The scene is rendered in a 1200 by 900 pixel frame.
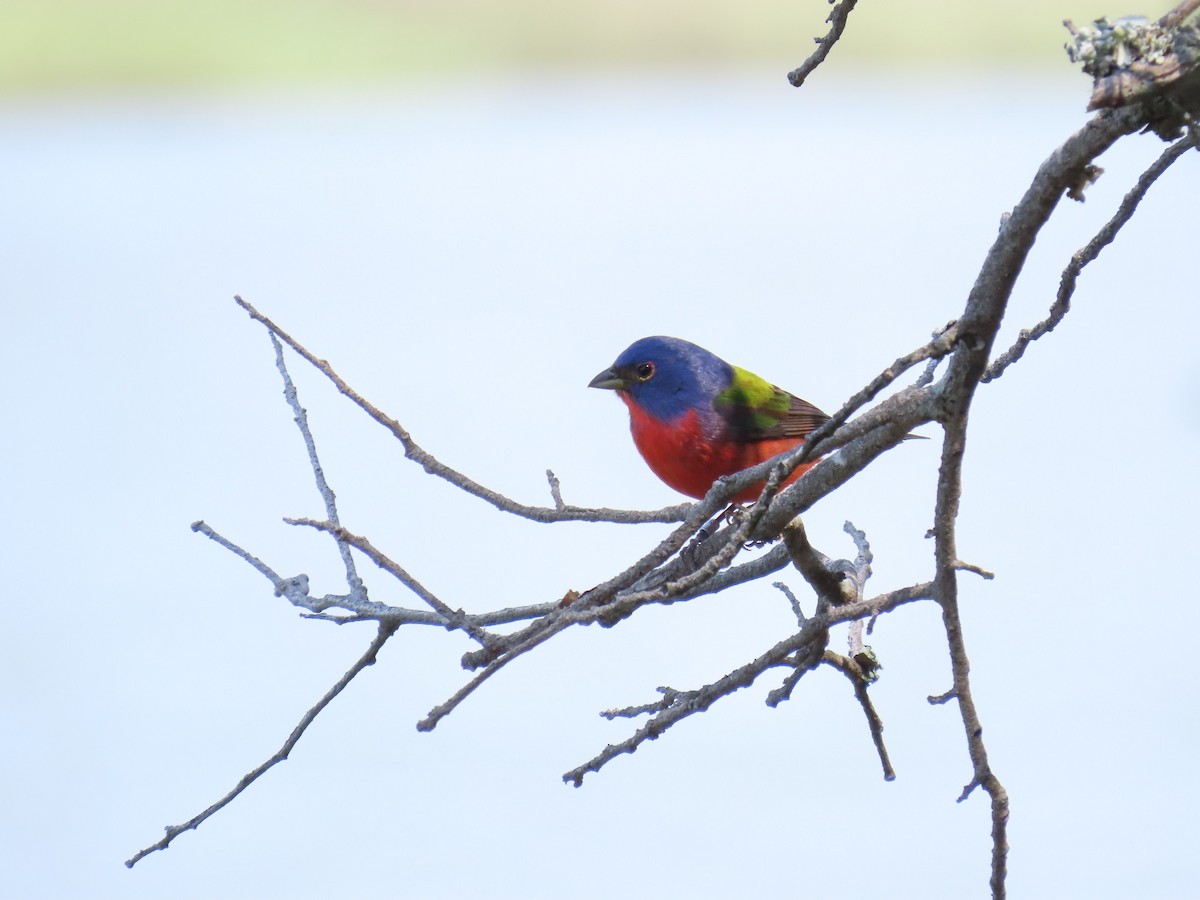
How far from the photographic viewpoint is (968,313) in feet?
5.11

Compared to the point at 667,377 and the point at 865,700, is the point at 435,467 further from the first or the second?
the point at 667,377

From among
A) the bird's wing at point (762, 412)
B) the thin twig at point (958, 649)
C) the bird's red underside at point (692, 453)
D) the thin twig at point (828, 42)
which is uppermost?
the bird's wing at point (762, 412)

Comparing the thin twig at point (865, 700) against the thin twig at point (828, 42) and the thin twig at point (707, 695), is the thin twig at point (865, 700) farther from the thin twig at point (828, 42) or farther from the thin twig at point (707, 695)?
the thin twig at point (828, 42)

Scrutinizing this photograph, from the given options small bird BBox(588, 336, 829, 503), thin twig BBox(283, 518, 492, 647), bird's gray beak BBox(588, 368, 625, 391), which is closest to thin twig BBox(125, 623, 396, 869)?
thin twig BBox(283, 518, 492, 647)

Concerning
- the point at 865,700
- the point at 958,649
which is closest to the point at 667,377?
the point at 865,700

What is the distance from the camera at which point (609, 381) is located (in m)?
4.61

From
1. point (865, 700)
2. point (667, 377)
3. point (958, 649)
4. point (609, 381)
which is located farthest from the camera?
point (609, 381)

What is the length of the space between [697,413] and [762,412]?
276 millimetres

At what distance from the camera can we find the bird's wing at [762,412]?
436 centimetres

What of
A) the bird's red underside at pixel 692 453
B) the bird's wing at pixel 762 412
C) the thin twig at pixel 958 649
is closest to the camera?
the thin twig at pixel 958 649

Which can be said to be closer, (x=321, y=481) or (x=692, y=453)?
(x=321, y=481)

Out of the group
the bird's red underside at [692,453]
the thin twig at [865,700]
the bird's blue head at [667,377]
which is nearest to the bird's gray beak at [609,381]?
the bird's blue head at [667,377]

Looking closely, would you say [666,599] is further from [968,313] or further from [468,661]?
[968,313]

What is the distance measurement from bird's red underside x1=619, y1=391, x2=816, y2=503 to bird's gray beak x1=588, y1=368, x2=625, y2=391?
247 millimetres
